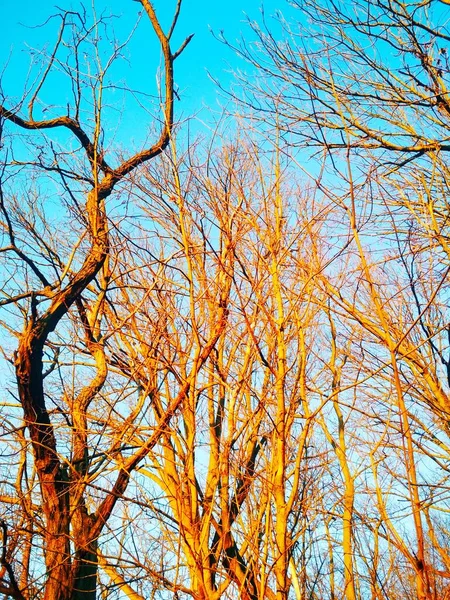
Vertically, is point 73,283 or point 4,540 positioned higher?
point 73,283

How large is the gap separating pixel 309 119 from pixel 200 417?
6.83ft

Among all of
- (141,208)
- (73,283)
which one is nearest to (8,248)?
(73,283)

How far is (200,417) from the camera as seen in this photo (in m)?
3.07

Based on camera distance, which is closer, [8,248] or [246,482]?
[246,482]

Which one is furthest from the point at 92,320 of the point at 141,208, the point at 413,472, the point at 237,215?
the point at 413,472

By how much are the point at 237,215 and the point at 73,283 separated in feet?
5.30

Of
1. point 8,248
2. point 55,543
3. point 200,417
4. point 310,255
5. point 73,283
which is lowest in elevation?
point 55,543

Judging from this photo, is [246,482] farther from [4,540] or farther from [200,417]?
[4,540]

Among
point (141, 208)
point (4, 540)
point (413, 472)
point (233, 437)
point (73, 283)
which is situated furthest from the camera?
point (73, 283)

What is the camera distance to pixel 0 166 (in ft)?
12.1

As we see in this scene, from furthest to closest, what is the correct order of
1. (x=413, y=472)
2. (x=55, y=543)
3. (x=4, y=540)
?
(x=55, y=543) < (x=4, y=540) < (x=413, y=472)

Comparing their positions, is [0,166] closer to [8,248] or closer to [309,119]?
[8,248]

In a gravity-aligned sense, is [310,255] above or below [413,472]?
above

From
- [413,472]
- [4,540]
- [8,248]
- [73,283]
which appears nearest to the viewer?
[413,472]
